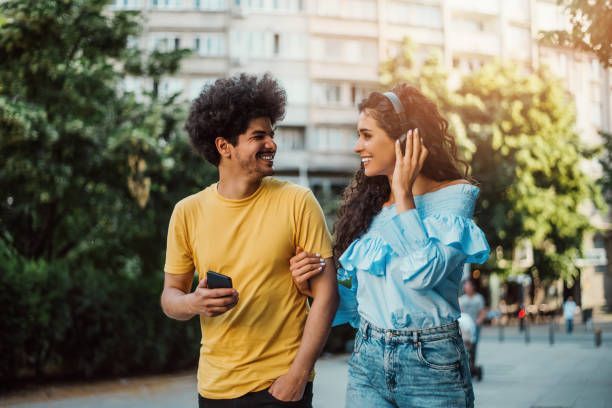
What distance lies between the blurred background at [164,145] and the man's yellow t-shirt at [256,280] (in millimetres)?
781

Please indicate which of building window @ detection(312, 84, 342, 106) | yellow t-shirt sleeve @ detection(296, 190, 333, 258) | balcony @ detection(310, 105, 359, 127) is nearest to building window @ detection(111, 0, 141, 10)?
building window @ detection(312, 84, 342, 106)

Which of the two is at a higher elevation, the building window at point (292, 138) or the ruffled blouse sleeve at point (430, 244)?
the building window at point (292, 138)

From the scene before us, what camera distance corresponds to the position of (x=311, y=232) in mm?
2943

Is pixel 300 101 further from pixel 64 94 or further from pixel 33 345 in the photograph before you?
pixel 33 345

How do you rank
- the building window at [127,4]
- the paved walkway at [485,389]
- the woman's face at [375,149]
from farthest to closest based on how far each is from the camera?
the building window at [127,4]
the paved walkway at [485,389]
the woman's face at [375,149]

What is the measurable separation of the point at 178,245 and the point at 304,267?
2.06 feet

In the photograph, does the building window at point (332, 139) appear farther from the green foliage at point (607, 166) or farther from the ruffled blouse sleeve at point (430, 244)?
the ruffled blouse sleeve at point (430, 244)

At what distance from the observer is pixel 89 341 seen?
12742 millimetres

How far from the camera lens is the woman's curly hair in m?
3.08

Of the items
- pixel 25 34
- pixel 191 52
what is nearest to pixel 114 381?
pixel 25 34

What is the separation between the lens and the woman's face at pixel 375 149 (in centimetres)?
315

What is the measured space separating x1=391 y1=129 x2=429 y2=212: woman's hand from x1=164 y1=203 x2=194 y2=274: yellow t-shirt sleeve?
2.99 ft

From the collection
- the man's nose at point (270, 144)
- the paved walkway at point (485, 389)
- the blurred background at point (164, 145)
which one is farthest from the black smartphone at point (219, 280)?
the paved walkway at point (485, 389)

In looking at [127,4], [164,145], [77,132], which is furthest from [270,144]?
[127,4]
